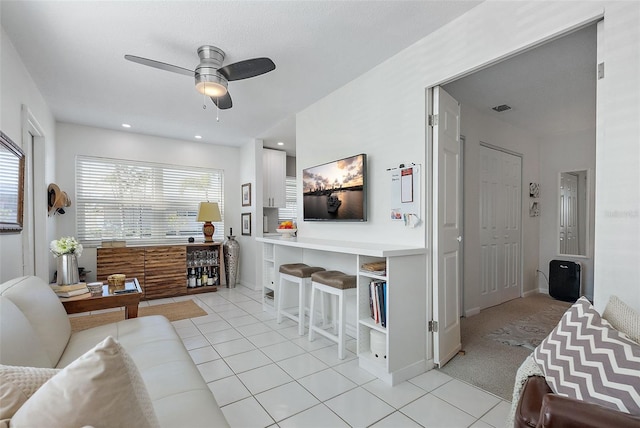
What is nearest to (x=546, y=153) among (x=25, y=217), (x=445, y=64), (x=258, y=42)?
(x=445, y=64)

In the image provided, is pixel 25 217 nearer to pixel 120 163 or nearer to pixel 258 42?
pixel 120 163

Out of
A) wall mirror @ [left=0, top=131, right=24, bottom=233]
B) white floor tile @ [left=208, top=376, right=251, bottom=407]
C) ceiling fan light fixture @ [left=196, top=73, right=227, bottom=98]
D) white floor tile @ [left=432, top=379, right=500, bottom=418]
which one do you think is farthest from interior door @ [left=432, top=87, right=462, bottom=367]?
wall mirror @ [left=0, top=131, right=24, bottom=233]

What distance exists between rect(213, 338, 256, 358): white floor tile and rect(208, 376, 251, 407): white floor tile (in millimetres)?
452

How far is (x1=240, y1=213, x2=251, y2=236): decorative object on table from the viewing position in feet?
17.9

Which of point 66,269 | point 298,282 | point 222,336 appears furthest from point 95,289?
point 298,282

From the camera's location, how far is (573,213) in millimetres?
4770

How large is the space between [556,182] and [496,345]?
11.0ft

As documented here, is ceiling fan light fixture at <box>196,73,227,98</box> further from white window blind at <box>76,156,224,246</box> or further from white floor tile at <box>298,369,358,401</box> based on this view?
white window blind at <box>76,156,224,246</box>

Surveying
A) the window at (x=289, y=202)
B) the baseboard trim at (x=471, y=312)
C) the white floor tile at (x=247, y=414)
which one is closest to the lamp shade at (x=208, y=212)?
the window at (x=289, y=202)

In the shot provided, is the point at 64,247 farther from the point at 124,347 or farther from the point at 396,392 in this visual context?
the point at 396,392

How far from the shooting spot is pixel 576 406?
3.15ft

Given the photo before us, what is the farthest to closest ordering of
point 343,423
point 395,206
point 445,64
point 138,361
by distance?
point 395,206, point 445,64, point 343,423, point 138,361

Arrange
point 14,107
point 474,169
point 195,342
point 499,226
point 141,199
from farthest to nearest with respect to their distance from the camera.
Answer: point 141,199, point 499,226, point 474,169, point 195,342, point 14,107

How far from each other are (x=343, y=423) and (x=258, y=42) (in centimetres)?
279
